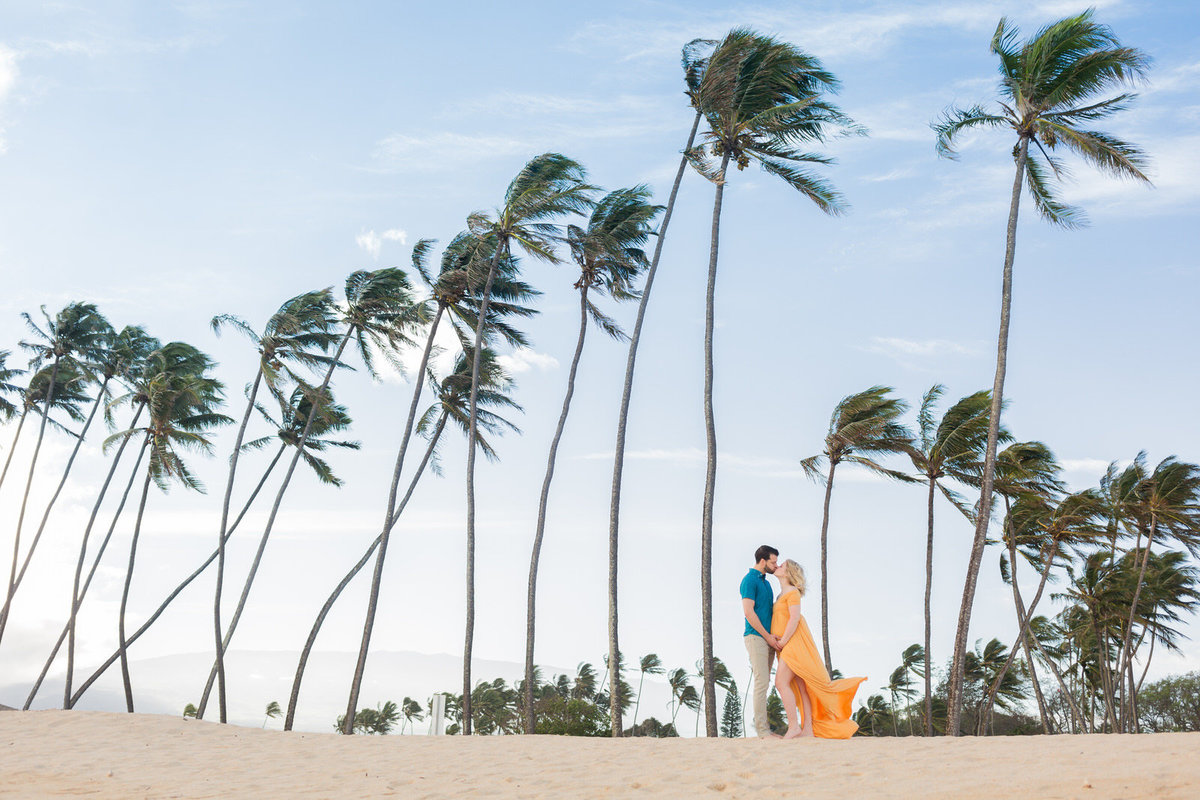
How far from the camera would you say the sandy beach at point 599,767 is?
719 centimetres

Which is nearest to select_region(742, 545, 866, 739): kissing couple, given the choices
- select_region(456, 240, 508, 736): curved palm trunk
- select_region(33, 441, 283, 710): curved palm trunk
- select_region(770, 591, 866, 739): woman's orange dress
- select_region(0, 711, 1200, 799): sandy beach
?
select_region(770, 591, 866, 739): woman's orange dress

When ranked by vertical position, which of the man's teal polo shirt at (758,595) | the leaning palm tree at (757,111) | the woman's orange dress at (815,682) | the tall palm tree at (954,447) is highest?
the leaning palm tree at (757,111)

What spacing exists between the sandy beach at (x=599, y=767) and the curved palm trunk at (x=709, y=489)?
24.1 ft

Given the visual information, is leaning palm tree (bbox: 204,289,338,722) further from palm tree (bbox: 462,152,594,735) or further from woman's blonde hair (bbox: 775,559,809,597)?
woman's blonde hair (bbox: 775,559,809,597)

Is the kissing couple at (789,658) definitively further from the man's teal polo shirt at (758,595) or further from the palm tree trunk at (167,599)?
the palm tree trunk at (167,599)

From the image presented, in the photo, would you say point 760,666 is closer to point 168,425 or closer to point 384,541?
point 384,541

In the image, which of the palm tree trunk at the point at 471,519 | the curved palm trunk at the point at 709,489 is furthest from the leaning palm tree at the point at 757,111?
the palm tree trunk at the point at 471,519

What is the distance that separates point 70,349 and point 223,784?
33.7m

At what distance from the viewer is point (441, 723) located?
680 inches

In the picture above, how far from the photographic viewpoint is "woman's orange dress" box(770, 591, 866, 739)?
9523 millimetres

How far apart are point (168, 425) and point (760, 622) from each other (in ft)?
102

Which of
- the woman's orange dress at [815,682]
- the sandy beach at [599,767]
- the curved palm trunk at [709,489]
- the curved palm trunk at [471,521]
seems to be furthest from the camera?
the curved palm trunk at [471,521]

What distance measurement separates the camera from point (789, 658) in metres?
9.51

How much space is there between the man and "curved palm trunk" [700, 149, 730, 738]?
26.0 feet
